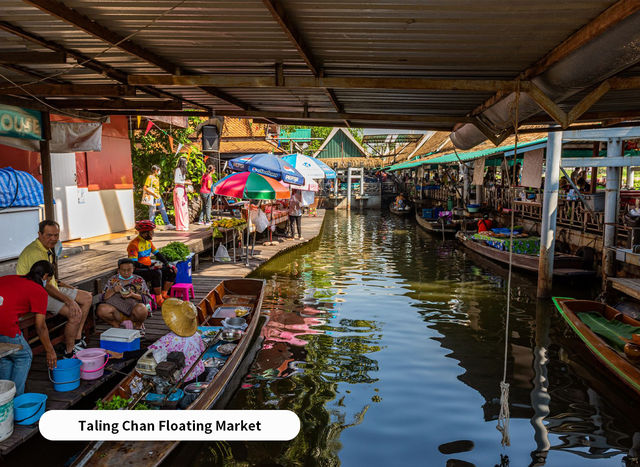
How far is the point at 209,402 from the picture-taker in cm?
513

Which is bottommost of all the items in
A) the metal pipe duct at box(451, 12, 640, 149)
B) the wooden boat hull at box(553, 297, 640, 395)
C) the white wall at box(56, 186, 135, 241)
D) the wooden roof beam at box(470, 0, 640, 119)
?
the wooden boat hull at box(553, 297, 640, 395)

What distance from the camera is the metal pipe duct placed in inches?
131

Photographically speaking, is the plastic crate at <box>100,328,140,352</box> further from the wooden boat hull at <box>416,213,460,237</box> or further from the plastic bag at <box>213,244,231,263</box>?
the wooden boat hull at <box>416,213,460,237</box>

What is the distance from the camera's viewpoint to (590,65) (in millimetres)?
3758

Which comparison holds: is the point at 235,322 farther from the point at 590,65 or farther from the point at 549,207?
the point at 549,207

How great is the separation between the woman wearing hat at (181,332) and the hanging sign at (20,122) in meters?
3.26

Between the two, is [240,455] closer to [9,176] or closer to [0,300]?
[0,300]

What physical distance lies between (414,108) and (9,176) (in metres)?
6.18

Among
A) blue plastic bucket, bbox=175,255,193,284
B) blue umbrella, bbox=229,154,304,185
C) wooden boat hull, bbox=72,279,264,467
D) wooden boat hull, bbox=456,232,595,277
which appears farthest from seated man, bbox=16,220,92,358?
wooden boat hull, bbox=456,232,595,277

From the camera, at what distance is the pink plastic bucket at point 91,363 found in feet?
17.8

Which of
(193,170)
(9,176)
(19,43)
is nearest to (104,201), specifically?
(193,170)

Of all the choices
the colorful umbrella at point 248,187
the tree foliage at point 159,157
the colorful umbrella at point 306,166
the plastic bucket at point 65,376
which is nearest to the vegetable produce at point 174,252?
the colorful umbrella at point 248,187

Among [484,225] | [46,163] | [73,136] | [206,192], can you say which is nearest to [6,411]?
[46,163]

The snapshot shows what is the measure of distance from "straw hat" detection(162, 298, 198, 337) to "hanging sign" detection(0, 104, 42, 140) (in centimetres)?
326
